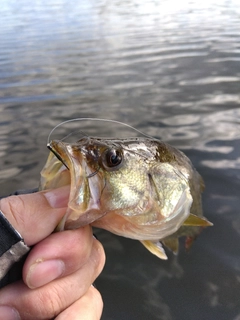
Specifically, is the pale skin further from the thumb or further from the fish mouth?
the fish mouth

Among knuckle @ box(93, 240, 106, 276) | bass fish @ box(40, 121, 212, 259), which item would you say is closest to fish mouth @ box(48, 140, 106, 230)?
bass fish @ box(40, 121, 212, 259)

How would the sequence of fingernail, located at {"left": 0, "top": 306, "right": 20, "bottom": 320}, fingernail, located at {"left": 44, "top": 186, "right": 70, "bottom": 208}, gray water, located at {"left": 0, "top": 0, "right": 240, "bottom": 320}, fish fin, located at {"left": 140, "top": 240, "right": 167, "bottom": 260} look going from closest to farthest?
fingernail, located at {"left": 44, "top": 186, "right": 70, "bottom": 208} → fingernail, located at {"left": 0, "top": 306, "right": 20, "bottom": 320} → fish fin, located at {"left": 140, "top": 240, "right": 167, "bottom": 260} → gray water, located at {"left": 0, "top": 0, "right": 240, "bottom": 320}

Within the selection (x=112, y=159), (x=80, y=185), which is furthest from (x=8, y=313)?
(x=112, y=159)

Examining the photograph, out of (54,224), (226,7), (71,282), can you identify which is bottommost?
(226,7)

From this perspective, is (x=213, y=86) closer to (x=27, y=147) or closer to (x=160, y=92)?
(x=160, y=92)

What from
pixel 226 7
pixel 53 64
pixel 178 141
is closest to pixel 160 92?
pixel 178 141

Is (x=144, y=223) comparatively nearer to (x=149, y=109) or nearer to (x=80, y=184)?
(x=80, y=184)

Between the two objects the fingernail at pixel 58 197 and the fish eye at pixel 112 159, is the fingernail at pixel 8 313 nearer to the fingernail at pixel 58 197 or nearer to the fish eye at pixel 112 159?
the fingernail at pixel 58 197
